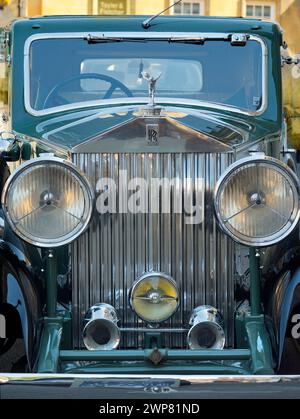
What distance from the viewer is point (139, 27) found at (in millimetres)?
4848

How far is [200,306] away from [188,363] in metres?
0.32

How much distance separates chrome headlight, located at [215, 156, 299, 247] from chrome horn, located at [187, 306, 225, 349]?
375 millimetres

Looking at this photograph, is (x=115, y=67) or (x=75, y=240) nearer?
(x=75, y=240)

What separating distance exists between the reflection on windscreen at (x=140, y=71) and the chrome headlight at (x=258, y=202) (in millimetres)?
976

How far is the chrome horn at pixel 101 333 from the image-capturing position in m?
3.81

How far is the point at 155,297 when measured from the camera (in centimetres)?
385

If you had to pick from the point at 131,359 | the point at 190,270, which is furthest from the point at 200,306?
the point at 131,359

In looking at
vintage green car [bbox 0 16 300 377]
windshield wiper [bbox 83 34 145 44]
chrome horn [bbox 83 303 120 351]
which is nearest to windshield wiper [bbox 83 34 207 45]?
windshield wiper [bbox 83 34 145 44]

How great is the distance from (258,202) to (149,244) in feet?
1.69

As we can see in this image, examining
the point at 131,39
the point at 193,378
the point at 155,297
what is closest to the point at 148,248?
the point at 155,297

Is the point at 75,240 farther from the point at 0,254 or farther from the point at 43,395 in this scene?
the point at 43,395

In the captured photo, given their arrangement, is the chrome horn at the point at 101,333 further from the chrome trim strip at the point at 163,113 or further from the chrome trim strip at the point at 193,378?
the chrome trim strip at the point at 163,113

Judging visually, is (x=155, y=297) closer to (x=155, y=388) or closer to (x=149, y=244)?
(x=149, y=244)

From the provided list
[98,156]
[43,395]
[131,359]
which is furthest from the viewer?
[98,156]
